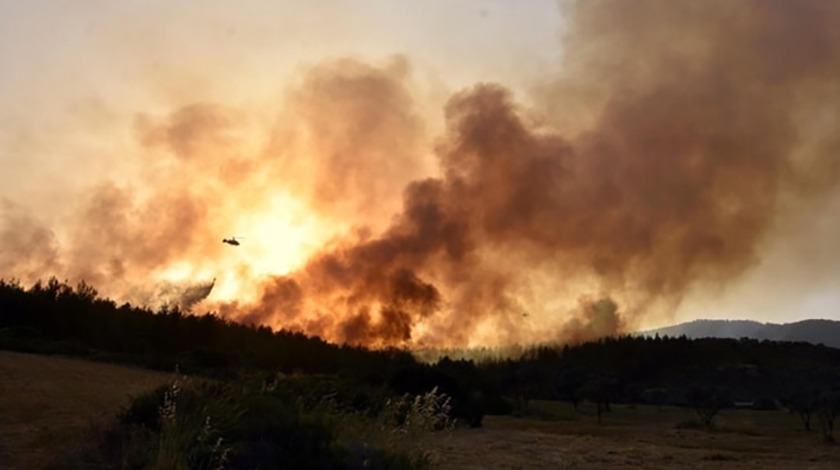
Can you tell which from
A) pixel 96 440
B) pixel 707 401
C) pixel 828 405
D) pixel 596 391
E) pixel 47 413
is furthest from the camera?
pixel 596 391

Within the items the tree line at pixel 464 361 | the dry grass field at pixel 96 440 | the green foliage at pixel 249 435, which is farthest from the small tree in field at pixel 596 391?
the green foliage at pixel 249 435

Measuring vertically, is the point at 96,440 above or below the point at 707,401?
below

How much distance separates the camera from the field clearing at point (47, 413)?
9.16 m

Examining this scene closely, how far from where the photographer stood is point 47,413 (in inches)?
532

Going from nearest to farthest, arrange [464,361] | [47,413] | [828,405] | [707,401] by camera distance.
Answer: [47,413]
[828,405]
[707,401]
[464,361]

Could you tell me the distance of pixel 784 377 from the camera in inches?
4336

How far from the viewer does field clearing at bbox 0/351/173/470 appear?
9164 millimetres

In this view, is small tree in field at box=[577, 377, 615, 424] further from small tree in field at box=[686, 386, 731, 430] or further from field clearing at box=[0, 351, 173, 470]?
field clearing at box=[0, 351, 173, 470]

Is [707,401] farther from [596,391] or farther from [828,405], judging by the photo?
[828,405]

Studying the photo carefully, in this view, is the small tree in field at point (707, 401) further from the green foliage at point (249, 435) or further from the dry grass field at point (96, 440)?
the green foliage at point (249, 435)

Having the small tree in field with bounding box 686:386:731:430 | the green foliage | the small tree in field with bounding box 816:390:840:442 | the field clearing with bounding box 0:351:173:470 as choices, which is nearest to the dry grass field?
the field clearing with bounding box 0:351:173:470

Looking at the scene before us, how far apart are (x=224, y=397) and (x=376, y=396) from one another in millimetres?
13668

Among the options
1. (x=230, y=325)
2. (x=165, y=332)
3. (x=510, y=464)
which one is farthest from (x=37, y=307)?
(x=510, y=464)

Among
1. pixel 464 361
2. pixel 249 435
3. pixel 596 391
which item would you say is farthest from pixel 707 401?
pixel 249 435
